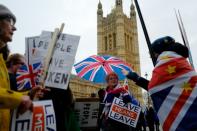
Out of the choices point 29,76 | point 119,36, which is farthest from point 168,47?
point 119,36

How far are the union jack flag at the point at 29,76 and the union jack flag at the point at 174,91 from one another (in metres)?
1.19

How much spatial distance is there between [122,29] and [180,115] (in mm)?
64719

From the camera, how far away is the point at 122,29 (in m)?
67.2

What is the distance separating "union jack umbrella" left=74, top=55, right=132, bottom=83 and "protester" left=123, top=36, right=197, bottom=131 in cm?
286

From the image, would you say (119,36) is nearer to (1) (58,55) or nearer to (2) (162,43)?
(2) (162,43)

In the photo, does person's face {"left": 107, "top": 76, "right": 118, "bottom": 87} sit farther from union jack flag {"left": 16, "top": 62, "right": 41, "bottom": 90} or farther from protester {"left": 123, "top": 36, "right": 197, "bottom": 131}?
protester {"left": 123, "top": 36, "right": 197, "bottom": 131}

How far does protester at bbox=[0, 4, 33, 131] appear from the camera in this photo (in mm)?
1925

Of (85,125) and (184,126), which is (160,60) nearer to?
(184,126)

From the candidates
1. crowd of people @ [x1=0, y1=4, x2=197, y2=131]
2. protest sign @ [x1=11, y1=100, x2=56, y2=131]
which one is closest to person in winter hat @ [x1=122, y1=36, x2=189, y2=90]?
crowd of people @ [x1=0, y1=4, x2=197, y2=131]

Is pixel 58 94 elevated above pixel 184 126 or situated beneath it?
elevated above

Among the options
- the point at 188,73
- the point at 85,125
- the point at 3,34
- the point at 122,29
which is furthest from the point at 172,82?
the point at 122,29

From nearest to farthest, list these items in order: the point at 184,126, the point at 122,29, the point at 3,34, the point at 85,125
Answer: the point at 3,34
the point at 184,126
the point at 85,125
the point at 122,29

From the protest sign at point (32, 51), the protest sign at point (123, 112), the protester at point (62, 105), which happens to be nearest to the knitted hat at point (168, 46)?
the protester at point (62, 105)

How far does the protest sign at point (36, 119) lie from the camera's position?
7.96 ft
